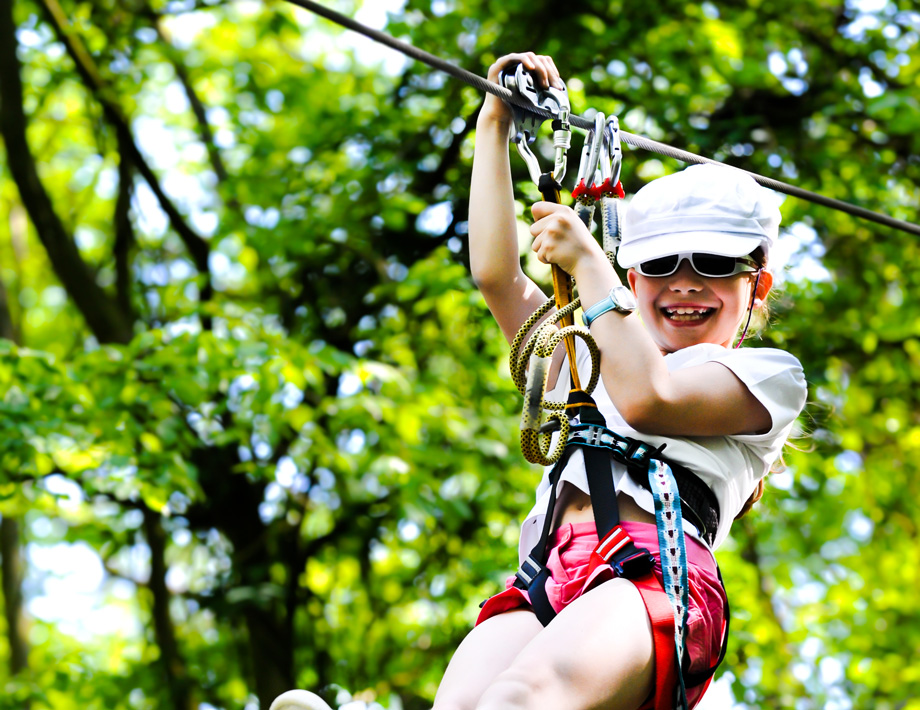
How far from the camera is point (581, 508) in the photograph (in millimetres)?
1665

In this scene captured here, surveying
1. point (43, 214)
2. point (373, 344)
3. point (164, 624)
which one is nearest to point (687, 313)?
point (373, 344)

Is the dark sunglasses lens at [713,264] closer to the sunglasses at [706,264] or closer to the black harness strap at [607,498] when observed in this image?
the sunglasses at [706,264]

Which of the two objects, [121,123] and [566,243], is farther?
[121,123]

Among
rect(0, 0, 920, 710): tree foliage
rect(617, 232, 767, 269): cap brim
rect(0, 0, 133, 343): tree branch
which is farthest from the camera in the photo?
rect(0, 0, 133, 343): tree branch

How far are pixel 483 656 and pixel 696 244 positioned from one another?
759mm

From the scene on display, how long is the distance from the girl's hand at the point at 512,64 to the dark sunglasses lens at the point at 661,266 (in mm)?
371

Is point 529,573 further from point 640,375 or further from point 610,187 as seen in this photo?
point 610,187

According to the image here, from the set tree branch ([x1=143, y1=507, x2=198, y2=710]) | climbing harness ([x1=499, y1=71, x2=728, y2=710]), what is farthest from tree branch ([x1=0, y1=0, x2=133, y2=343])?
climbing harness ([x1=499, y1=71, x2=728, y2=710])

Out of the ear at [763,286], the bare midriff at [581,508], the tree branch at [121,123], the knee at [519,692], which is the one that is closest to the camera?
the knee at [519,692]

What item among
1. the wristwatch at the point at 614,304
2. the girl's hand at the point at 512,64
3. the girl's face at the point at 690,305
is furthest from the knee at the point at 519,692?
the girl's hand at the point at 512,64

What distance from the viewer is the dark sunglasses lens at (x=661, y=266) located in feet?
5.80

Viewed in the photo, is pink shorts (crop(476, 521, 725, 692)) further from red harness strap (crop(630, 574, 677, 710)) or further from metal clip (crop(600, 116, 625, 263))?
metal clip (crop(600, 116, 625, 263))

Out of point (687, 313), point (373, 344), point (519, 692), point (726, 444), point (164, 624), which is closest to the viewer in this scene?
point (519, 692)

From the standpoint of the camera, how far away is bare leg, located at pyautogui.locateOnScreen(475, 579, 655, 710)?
1381mm
